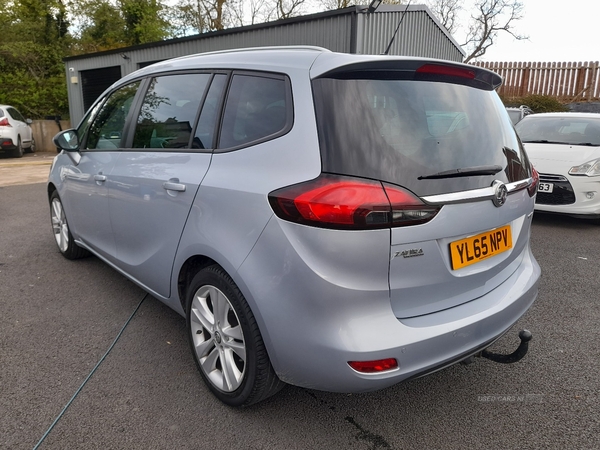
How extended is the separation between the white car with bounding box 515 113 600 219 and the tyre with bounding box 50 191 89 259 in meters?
5.39

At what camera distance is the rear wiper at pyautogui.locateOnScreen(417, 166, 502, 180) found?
1.90 m

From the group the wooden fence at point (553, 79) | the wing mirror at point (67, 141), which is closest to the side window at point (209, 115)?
the wing mirror at point (67, 141)

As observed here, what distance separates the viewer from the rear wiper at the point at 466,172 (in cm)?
190

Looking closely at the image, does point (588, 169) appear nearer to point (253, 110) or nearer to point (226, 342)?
point (253, 110)

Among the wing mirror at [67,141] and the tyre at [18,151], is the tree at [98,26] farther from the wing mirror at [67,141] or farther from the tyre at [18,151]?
the wing mirror at [67,141]

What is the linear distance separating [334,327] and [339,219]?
1.35ft

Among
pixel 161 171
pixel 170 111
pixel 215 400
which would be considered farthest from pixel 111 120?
Result: pixel 215 400

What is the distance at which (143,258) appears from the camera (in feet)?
9.53

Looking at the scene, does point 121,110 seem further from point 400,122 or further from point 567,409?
point 567,409

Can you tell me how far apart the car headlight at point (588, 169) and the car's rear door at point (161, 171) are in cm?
514

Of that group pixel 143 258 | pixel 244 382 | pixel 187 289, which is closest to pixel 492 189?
pixel 244 382

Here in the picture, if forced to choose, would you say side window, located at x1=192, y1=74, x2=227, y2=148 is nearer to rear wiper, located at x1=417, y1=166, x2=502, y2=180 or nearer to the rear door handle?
the rear door handle

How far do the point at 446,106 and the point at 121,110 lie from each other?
7.53 ft

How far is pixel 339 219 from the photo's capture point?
5.78 feet
